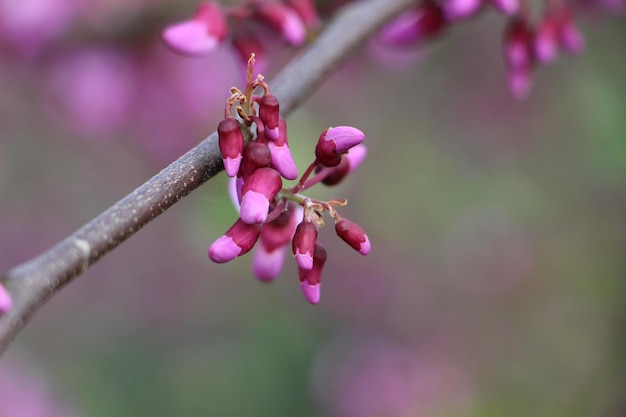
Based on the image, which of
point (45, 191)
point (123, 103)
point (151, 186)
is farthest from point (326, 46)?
point (45, 191)

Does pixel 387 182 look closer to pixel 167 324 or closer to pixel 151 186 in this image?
pixel 167 324

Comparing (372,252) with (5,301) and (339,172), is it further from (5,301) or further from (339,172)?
(5,301)

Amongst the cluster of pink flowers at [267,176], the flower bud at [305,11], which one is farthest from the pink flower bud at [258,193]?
the flower bud at [305,11]

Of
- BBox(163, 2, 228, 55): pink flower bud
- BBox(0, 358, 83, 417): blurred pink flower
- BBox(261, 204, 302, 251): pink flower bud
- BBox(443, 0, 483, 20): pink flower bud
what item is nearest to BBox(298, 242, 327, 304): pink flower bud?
BBox(261, 204, 302, 251): pink flower bud

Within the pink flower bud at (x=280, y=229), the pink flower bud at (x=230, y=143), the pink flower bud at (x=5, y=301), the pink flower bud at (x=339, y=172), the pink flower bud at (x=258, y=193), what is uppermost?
the pink flower bud at (x=230, y=143)

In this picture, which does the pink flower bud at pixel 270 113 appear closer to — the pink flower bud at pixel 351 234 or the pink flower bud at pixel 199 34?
the pink flower bud at pixel 351 234

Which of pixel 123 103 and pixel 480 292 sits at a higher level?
pixel 123 103

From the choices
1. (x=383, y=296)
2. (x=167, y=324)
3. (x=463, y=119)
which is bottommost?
(x=167, y=324)
